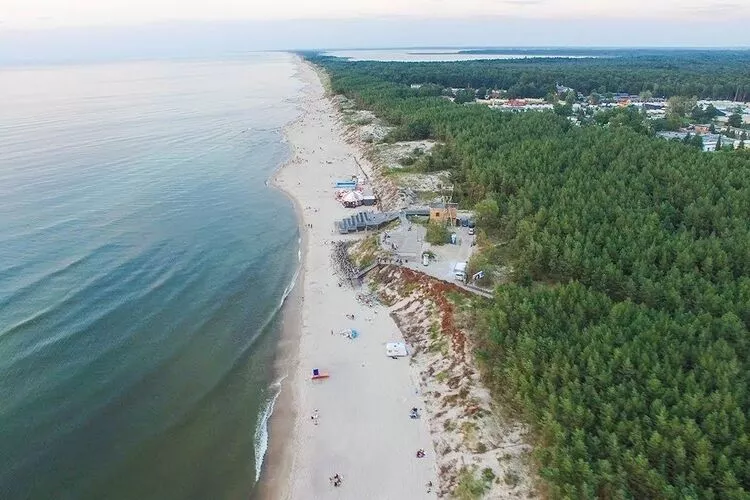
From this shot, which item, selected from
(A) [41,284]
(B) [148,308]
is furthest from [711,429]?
(A) [41,284]

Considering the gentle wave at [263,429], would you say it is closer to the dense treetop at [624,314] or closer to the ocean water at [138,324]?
the ocean water at [138,324]

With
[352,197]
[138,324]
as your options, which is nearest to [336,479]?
[138,324]

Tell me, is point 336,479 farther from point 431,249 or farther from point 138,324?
point 431,249

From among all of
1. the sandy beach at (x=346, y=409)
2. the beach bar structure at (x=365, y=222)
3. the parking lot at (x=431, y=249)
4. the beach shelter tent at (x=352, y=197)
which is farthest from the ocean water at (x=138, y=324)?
the parking lot at (x=431, y=249)

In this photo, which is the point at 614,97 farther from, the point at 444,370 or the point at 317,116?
the point at 444,370

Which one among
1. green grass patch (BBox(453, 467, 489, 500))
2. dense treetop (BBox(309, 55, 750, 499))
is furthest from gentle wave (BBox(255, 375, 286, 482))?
dense treetop (BBox(309, 55, 750, 499))

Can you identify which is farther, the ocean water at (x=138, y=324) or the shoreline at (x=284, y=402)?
the ocean water at (x=138, y=324)

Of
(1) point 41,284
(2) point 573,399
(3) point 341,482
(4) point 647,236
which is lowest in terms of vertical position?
(3) point 341,482
